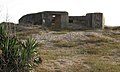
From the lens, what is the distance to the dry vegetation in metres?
22.2

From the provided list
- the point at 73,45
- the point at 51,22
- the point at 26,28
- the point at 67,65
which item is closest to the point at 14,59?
the point at 67,65

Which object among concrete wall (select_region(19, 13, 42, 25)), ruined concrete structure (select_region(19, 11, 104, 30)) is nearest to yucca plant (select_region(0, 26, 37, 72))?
ruined concrete structure (select_region(19, 11, 104, 30))

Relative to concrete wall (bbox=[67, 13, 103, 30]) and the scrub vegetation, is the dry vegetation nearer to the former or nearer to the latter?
the scrub vegetation

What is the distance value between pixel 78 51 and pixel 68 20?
13042 millimetres

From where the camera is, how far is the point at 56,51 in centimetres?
2684

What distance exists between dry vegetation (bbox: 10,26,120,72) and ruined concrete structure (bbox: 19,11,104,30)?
3.25 meters

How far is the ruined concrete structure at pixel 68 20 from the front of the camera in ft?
130

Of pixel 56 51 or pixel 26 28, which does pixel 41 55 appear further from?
pixel 26 28

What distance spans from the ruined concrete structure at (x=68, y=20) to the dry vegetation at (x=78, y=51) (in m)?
3.25

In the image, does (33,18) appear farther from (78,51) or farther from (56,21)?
(78,51)

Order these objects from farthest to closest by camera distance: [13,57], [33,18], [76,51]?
[33,18], [76,51], [13,57]

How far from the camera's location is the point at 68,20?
3988 centimetres

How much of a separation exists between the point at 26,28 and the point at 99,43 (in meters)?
8.80

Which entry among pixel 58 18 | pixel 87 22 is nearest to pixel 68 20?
pixel 58 18
